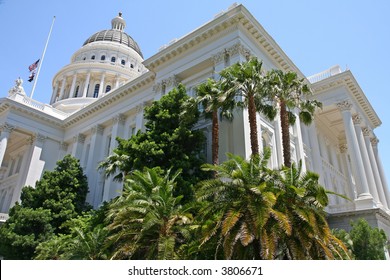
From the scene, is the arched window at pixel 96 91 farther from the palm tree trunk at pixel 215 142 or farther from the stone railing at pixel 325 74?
the palm tree trunk at pixel 215 142

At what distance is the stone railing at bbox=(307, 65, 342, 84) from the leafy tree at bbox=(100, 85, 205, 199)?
1589 cm

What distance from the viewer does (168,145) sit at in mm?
19547

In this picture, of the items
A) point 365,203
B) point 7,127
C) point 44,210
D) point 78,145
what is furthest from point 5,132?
point 365,203

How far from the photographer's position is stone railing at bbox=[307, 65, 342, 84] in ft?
99.5

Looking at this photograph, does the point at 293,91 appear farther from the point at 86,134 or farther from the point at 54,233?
the point at 86,134

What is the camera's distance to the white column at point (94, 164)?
3108 centimetres

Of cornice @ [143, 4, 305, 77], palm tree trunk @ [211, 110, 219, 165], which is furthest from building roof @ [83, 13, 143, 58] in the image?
palm tree trunk @ [211, 110, 219, 165]

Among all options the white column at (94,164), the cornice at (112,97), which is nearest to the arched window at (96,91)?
the cornice at (112,97)

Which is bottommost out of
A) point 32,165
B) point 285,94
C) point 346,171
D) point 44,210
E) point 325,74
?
point 44,210

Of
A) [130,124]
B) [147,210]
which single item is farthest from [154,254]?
[130,124]

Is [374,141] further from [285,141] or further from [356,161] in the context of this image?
[285,141]

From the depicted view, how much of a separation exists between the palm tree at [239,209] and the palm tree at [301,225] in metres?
0.52

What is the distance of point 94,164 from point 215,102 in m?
19.4

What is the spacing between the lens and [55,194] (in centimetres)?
2533
